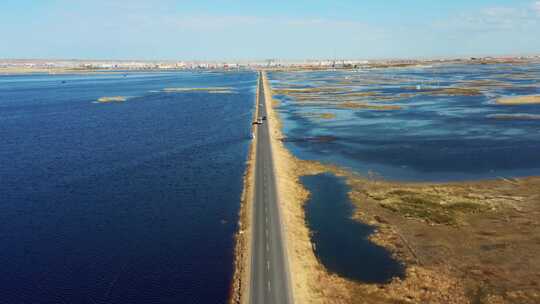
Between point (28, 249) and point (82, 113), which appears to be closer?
point (28, 249)

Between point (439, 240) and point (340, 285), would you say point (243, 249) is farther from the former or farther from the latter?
point (439, 240)

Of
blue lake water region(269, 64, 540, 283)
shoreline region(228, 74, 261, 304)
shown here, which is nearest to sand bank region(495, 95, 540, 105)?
blue lake water region(269, 64, 540, 283)

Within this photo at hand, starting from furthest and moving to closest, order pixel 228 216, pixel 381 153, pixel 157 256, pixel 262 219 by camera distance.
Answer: pixel 381 153, pixel 228 216, pixel 262 219, pixel 157 256

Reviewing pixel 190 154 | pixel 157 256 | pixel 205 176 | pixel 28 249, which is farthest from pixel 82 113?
pixel 157 256

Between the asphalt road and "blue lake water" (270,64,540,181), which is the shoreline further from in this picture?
Result: "blue lake water" (270,64,540,181)

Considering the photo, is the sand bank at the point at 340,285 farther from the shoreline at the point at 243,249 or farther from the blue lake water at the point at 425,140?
the blue lake water at the point at 425,140

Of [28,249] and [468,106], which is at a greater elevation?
[468,106]

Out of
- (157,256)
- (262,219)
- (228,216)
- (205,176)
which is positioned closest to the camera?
(157,256)

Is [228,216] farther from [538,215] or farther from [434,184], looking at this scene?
[538,215]
